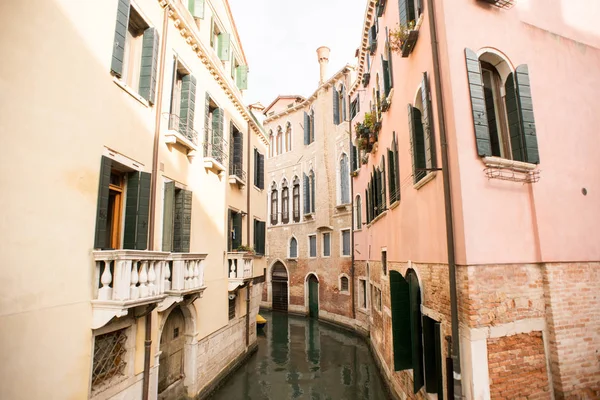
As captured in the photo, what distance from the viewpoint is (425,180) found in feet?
18.4

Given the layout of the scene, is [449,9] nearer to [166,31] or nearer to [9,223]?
[166,31]

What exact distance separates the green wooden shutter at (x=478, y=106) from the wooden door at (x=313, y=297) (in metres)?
17.6

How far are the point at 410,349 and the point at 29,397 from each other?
5875 millimetres

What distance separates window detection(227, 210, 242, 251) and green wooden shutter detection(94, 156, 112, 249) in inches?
240

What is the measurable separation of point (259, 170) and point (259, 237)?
283cm

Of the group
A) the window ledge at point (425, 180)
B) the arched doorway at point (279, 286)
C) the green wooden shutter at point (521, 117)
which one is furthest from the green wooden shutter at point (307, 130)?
the green wooden shutter at point (521, 117)

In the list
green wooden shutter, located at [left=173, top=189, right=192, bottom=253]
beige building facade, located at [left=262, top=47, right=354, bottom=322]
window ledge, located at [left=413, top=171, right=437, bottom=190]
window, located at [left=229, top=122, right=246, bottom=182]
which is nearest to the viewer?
window ledge, located at [left=413, top=171, right=437, bottom=190]

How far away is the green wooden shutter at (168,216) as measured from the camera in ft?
24.0

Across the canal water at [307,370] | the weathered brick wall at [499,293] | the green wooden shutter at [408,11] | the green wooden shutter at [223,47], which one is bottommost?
the canal water at [307,370]

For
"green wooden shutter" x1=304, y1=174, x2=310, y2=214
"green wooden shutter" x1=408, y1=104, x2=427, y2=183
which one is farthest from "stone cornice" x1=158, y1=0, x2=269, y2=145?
"green wooden shutter" x1=304, y1=174, x2=310, y2=214

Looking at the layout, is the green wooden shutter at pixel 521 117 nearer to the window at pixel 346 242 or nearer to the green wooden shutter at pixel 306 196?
the window at pixel 346 242

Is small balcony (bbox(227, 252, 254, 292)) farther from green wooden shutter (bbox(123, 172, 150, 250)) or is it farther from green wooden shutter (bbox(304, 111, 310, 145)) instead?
green wooden shutter (bbox(304, 111, 310, 145))

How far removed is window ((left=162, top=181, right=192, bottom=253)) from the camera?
24.4 ft

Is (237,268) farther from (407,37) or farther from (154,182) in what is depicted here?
(407,37)
